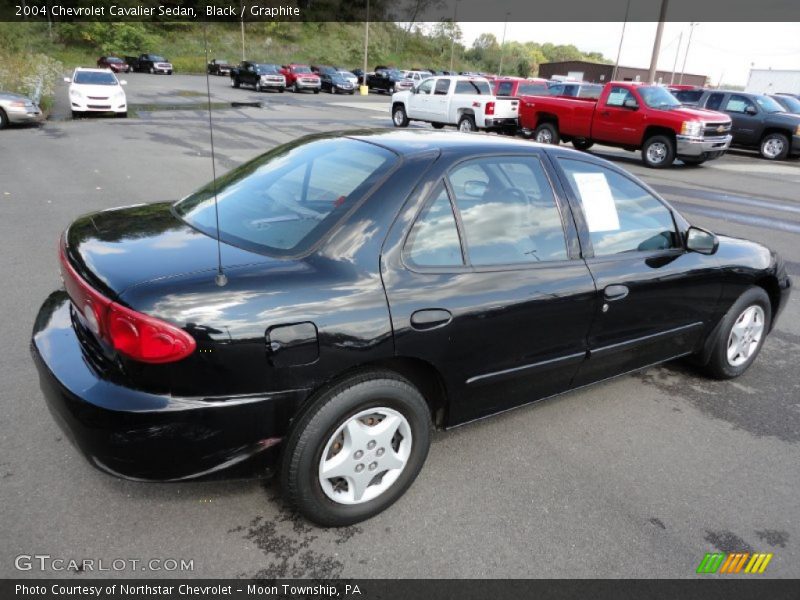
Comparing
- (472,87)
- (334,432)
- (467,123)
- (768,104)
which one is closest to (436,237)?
(334,432)

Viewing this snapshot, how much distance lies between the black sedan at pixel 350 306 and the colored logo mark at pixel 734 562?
3.41ft

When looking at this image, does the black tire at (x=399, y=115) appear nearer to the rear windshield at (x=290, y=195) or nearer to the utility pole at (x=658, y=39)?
the utility pole at (x=658, y=39)

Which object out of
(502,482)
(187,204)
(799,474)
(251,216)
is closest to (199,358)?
(251,216)

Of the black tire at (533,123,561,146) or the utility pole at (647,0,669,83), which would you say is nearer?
the black tire at (533,123,561,146)

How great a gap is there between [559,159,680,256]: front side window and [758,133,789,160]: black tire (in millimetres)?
17630

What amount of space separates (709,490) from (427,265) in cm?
182

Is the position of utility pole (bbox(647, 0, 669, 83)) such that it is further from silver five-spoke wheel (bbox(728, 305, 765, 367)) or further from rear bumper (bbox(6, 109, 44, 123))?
silver five-spoke wheel (bbox(728, 305, 765, 367))

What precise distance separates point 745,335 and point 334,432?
3140 millimetres

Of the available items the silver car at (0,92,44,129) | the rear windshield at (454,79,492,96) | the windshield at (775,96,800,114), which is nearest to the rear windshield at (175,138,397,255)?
the silver car at (0,92,44,129)

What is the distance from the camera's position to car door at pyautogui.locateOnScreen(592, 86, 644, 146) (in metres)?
15.3

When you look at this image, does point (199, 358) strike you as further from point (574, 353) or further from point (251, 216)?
point (574, 353)

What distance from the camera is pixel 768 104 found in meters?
18.0

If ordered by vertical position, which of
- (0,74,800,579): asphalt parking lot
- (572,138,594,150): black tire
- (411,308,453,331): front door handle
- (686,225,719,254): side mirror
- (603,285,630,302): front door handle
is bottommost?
(0,74,800,579): asphalt parking lot
